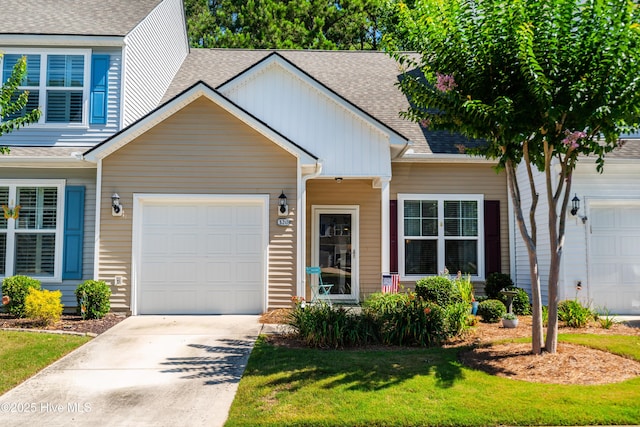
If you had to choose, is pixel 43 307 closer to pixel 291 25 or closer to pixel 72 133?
pixel 72 133

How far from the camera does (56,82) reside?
36.7 feet

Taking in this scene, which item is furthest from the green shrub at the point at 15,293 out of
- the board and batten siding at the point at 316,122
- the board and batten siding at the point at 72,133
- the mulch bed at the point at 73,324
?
the board and batten siding at the point at 316,122

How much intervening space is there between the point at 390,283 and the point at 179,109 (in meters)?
5.43

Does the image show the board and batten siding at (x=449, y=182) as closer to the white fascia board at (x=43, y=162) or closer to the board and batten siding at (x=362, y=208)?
the board and batten siding at (x=362, y=208)

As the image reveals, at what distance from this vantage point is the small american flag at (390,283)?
1016 centimetres

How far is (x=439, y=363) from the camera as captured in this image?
6344 millimetres

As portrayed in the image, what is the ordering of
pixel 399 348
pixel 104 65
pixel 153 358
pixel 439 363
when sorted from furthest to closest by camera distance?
pixel 104 65
pixel 399 348
pixel 153 358
pixel 439 363

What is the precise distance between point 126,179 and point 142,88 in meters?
3.71

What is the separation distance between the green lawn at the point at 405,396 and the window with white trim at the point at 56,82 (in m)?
7.80

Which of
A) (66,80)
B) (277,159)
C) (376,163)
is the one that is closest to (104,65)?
(66,80)

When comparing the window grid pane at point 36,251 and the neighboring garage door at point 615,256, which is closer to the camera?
the neighboring garage door at point 615,256

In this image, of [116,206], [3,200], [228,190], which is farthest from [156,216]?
[3,200]

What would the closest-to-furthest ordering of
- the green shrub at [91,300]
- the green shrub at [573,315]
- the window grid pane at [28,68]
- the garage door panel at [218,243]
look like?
the green shrub at [573,315], the green shrub at [91,300], the garage door panel at [218,243], the window grid pane at [28,68]

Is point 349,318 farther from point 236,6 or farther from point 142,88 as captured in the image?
point 236,6
